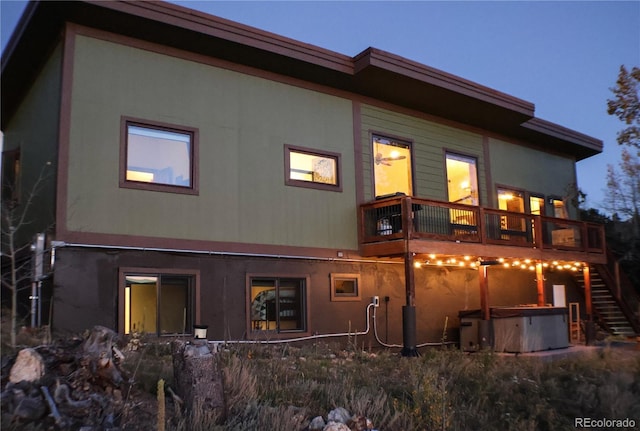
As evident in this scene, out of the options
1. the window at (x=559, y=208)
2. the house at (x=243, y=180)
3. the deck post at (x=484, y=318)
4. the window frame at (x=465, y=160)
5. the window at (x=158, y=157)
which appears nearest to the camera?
the house at (x=243, y=180)

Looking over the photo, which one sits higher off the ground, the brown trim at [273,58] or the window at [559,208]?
the brown trim at [273,58]

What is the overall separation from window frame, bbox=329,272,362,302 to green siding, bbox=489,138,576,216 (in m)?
6.04

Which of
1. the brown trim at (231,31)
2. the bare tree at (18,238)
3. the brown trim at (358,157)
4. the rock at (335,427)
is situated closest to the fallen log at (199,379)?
the rock at (335,427)

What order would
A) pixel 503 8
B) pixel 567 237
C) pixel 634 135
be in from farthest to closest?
1. pixel 503 8
2. pixel 567 237
3. pixel 634 135

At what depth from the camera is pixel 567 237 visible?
19.1m

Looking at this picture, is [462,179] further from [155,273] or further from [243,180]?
[155,273]

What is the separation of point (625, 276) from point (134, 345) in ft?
54.6

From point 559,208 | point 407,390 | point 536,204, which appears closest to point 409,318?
point 407,390

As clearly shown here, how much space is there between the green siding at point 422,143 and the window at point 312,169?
928 mm

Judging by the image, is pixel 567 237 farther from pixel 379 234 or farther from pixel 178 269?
pixel 178 269

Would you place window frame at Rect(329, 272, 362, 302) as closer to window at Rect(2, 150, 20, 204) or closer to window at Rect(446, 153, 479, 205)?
window at Rect(446, 153, 479, 205)

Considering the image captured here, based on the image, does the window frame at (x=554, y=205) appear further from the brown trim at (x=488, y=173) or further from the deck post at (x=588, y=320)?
the brown trim at (x=488, y=173)

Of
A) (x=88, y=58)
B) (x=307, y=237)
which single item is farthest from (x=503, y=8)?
(x=88, y=58)

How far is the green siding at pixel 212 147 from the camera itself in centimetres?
1165
